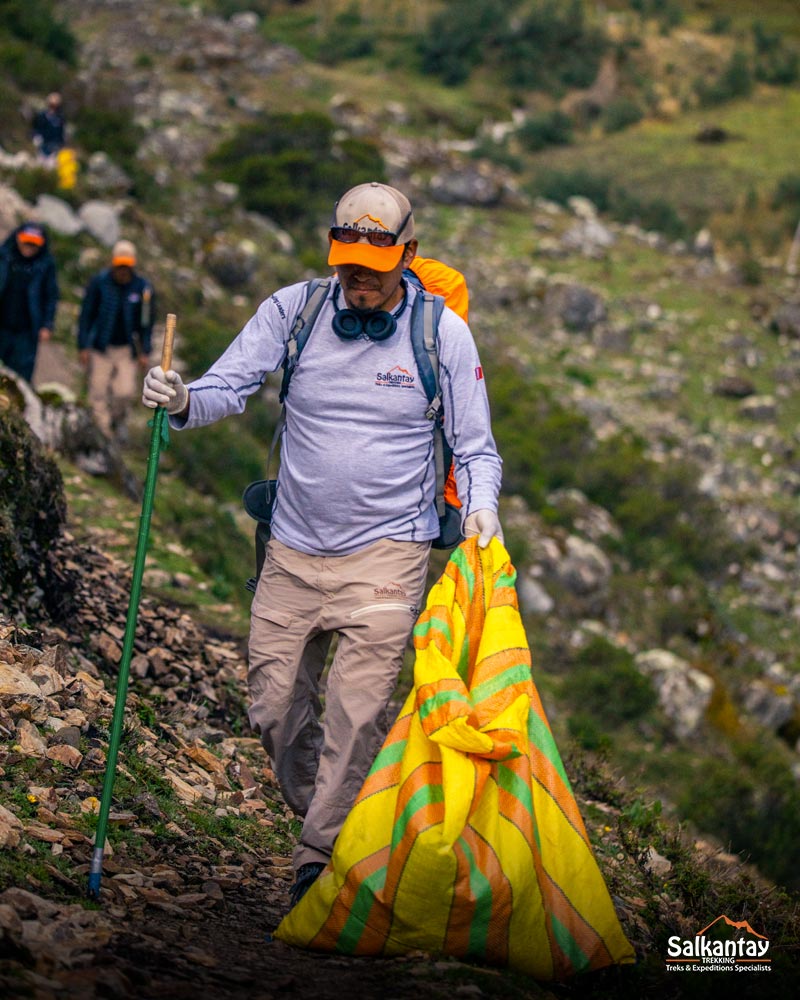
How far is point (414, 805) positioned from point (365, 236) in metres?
1.81

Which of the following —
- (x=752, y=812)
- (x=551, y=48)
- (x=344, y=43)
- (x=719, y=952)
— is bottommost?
(x=752, y=812)

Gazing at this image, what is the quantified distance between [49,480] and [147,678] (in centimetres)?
110

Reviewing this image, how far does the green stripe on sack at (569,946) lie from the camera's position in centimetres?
371

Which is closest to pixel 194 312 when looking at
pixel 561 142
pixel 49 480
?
pixel 49 480

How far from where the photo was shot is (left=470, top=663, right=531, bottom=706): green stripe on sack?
12.4 ft

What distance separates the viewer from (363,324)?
13.4 feet

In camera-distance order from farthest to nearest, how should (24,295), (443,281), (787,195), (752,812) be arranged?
(787,195) < (752,812) < (24,295) < (443,281)

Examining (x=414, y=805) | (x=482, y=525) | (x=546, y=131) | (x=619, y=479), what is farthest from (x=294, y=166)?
(x=414, y=805)

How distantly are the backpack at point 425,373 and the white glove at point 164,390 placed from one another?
392 millimetres

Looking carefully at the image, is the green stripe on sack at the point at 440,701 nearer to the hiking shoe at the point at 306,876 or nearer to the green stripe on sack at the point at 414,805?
the green stripe on sack at the point at 414,805

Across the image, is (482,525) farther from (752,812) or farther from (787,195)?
(787,195)

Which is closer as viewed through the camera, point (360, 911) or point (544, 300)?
point (360, 911)

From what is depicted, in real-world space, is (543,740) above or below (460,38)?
below

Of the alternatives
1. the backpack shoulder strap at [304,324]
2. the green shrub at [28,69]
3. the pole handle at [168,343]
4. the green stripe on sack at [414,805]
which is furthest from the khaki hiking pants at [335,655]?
the green shrub at [28,69]
